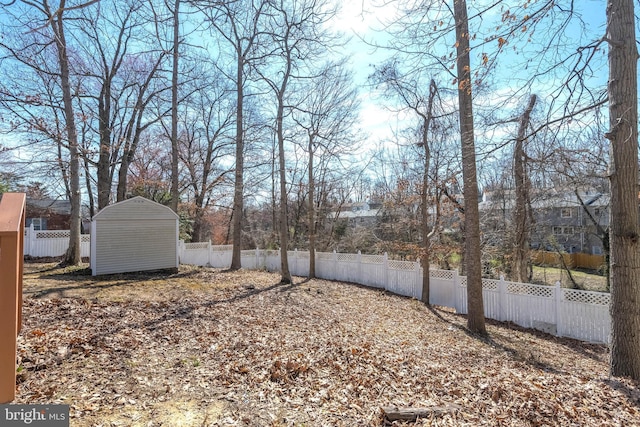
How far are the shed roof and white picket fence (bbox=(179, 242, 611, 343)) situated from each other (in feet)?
19.8

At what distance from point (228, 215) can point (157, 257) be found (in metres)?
15.8

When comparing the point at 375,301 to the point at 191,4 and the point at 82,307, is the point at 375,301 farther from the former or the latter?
the point at 191,4

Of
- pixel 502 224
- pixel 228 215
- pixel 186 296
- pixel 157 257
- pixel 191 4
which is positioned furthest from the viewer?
pixel 228 215

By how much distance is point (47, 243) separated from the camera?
1330cm

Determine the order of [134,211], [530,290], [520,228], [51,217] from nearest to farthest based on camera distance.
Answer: [530,290] → [134,211] → [520,228] → [51,217]

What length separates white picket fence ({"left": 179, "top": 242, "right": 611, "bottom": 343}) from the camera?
714cm

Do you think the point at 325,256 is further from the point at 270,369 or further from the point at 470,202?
the point at 270,369

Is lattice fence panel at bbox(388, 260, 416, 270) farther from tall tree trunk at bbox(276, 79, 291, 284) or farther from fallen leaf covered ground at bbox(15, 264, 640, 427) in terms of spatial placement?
fallen leaf covered ground at bbox(15, 264, 640, 427)

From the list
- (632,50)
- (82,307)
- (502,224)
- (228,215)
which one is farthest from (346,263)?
(228,215)

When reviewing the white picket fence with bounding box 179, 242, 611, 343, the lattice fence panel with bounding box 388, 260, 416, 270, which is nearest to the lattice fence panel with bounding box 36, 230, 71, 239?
the white picket fence with bounding box 179, 242, 611, 343

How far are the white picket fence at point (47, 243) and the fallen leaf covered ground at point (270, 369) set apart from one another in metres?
7.32

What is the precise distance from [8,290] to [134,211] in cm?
770

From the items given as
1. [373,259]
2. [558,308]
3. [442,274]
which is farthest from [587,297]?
[373,259]

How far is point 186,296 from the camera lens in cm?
697
